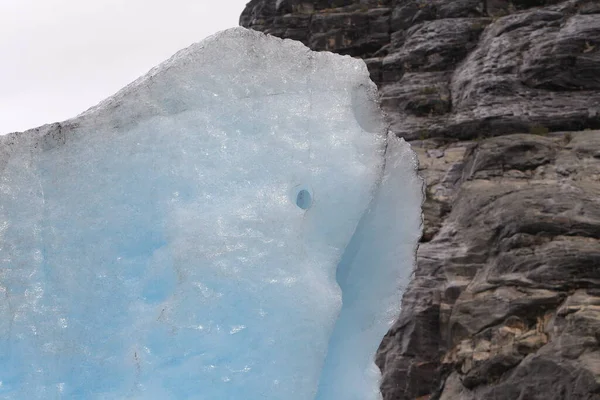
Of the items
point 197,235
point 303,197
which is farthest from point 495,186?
point 197,235

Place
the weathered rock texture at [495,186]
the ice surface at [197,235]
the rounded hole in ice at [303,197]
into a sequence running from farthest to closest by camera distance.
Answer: the weathered rock texture at [495,186] < the rounded hole in ice at [303,197] < the ice surface at [197,235]

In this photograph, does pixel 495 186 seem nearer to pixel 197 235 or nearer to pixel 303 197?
pixel 303 197

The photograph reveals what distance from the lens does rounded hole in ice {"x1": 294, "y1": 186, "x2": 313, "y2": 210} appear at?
444 cm

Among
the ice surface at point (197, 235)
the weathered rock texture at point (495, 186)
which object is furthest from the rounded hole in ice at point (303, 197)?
the weathered rock texture at point (495, 186)

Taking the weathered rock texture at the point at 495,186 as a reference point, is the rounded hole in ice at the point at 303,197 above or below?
above

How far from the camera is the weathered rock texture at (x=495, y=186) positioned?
1591 cm

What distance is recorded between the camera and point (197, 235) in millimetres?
4176

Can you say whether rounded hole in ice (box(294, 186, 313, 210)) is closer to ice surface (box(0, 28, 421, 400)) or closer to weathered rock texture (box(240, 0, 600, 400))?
ice surface (box(0, 28, 421, 400))

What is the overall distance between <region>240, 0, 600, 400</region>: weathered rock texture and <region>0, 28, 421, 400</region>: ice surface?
1097 cm

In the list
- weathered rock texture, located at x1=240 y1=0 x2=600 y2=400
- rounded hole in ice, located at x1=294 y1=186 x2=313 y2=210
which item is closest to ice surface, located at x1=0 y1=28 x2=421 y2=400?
rounded hole in ice, located at x1=294 y1=186 x2=313 y2=210

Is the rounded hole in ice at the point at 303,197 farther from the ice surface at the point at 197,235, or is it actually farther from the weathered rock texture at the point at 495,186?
the weathered rock texture at the point at 495,186

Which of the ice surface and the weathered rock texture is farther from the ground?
the ice surface

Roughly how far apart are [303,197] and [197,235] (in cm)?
63

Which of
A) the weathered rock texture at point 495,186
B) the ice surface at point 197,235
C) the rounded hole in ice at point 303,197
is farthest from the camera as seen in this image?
the weathered rock texture at point 495,186
